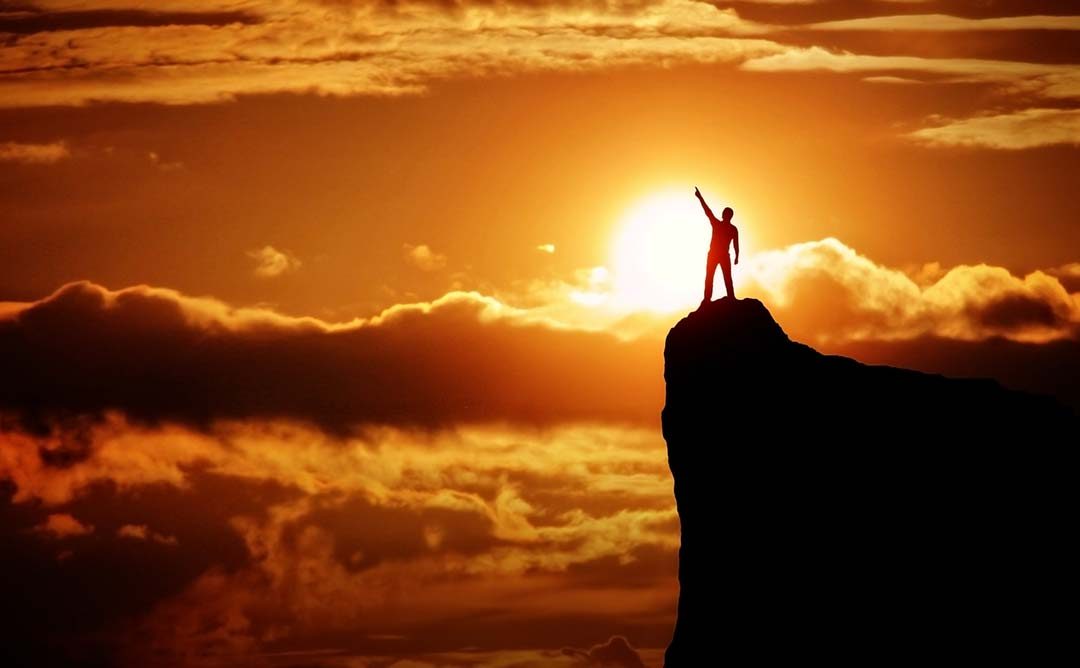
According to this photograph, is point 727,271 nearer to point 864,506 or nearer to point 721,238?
point 721,238

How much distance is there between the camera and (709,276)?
79.4 m

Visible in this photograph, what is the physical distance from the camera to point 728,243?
77500 mm

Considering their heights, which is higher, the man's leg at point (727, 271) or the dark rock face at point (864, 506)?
the man's leg at point (727, 271)

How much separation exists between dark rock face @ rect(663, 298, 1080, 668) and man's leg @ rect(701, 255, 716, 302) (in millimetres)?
810

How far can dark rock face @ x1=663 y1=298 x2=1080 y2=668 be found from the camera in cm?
8106

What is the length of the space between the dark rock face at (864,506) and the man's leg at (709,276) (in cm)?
81

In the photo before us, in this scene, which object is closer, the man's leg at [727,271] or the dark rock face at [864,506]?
the man's leg at [727,271]

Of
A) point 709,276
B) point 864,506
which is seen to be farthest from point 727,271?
point 864,506

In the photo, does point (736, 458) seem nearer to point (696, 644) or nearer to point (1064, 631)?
point (696, 644)

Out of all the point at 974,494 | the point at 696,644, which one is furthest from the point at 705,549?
the point at 974,494

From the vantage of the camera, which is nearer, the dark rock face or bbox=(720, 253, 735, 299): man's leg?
bbox=(720, 253, 735, 299): man's leg

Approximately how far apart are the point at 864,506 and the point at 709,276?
8861mm

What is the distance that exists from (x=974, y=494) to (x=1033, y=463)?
2053mm

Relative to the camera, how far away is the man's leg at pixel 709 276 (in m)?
78.2
